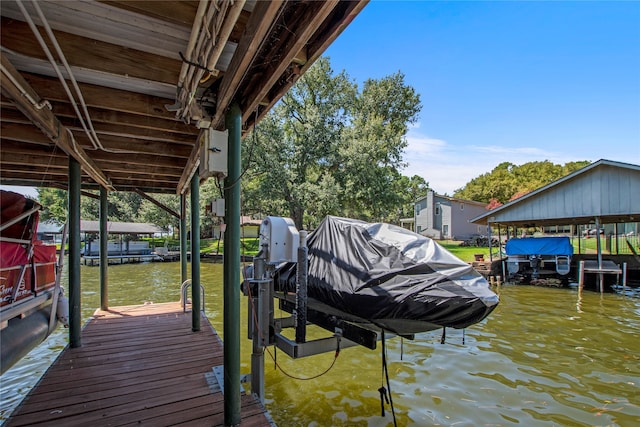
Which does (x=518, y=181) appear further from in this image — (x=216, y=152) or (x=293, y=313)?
(x=216, y=152)

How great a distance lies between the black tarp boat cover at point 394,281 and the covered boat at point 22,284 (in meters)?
2.43

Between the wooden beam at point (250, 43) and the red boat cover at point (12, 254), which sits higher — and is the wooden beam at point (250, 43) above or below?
above

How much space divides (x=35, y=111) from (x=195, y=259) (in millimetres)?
2956

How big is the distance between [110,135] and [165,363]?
2.78 meters

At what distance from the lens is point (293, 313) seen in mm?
2934

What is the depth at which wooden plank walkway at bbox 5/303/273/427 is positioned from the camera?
269 centimetres

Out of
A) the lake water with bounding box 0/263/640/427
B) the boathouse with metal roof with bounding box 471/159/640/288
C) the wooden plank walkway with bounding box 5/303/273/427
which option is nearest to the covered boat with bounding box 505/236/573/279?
the boathouse with metal roof with bounding box 471/159/640/288

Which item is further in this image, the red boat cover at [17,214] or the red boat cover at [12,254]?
the red boat cover at [17,214]

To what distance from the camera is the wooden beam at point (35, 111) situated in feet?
6.74

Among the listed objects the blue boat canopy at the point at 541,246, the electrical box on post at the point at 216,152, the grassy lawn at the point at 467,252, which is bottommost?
the grassy lawn at the point at 467,252

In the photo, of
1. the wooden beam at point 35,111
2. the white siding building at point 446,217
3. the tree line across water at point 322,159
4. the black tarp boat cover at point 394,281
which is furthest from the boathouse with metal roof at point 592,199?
the white siding building at point 446,217

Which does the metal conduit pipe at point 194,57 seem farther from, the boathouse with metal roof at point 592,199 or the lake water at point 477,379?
the boathouse with metal roof at point 592,199

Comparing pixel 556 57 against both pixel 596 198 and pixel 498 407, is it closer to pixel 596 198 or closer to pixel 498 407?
pixel 596 198

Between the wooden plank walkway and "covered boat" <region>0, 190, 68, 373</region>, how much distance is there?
21.4 inches
